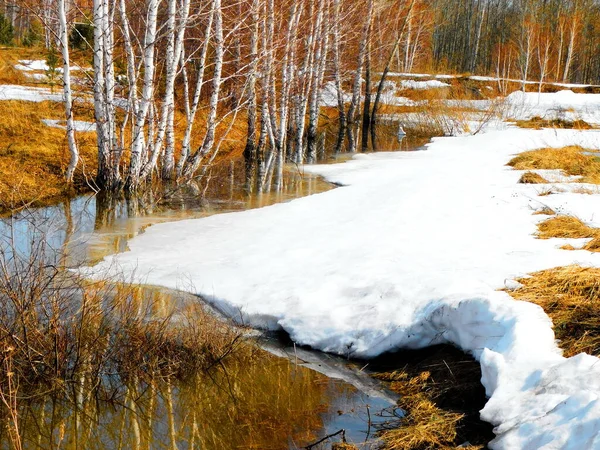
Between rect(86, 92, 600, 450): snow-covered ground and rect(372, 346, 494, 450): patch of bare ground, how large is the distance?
0.45 ft

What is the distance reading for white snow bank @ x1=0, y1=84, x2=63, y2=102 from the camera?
53.9 feet

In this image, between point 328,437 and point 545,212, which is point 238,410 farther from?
point 545,212

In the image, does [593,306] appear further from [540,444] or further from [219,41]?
[219,41]

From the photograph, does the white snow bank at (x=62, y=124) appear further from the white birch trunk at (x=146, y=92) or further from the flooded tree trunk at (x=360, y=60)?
the flooded tree trunk at (x=360, y=60)

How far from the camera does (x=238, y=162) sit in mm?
15312

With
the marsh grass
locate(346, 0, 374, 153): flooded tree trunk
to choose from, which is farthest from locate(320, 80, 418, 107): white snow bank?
the marsh grass

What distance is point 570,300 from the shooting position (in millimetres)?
4688

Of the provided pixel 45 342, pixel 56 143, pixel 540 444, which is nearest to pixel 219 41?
pixel 56 143

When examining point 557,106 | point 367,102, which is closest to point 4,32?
point 367,102

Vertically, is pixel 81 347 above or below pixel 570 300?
below

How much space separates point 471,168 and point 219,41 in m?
5.62

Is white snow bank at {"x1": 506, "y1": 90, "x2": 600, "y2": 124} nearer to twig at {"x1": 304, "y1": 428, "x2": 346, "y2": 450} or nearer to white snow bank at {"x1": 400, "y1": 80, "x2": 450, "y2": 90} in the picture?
white snow bank at {"x1": 400, "y1": 80, "x2": 450, "y2": 90}

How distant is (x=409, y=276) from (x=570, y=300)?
1.40m

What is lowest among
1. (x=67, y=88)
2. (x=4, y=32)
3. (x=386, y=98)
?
(x=67, y=88)
